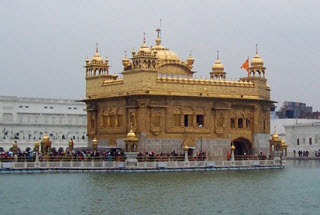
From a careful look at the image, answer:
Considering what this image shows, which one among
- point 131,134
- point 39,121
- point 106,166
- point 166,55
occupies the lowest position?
point 106,166

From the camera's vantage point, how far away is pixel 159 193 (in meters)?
39.2

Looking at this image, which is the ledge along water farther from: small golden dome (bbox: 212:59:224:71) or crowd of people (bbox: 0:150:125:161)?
small golden dome (bbox: 212:59:224:71)

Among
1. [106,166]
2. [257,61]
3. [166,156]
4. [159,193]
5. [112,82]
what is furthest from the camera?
[257,61]

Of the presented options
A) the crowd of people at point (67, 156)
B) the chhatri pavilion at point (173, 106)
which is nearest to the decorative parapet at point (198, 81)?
the chhatri pavilion at point (173, 106)

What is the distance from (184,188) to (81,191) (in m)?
5.03

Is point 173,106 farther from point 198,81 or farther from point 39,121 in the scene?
point 39,121

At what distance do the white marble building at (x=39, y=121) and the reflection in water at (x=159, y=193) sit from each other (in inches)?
1885

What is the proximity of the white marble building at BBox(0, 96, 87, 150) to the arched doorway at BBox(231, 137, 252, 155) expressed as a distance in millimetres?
38896

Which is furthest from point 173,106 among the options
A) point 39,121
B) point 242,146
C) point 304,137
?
point 304,137

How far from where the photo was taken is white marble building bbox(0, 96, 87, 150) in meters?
96.4

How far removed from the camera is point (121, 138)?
5850cm

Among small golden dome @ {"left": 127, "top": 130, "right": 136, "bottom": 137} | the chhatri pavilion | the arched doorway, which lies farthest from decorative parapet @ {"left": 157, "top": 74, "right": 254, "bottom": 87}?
small golden dome @ {"left": 127, "top": 130, "right": 136, "bottom": 137}

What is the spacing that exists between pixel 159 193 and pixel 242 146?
943 inches

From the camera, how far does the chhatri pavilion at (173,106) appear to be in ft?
185
